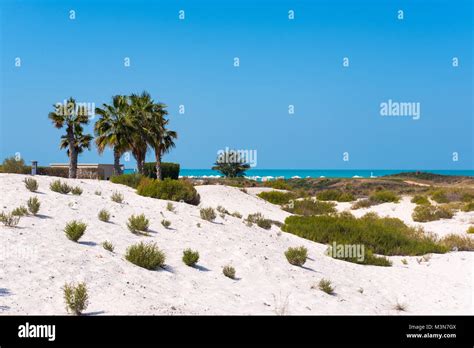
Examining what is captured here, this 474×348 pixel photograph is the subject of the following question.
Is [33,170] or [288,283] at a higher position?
[33,170]

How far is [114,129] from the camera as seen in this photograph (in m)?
41.4

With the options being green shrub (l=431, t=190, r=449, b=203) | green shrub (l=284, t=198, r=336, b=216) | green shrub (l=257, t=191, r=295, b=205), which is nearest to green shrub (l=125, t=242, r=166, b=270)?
green shrub (l=284, t=198, r=336, b=216)

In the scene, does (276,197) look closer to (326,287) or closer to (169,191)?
(169,191)

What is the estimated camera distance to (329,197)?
43.0m

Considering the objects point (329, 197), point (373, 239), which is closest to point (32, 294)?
point (373, 239)

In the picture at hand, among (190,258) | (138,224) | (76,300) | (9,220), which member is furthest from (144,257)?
(9,220)

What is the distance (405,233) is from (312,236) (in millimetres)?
4721

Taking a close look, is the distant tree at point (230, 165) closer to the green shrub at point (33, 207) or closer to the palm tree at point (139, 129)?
the palm tree at point (139, 129)

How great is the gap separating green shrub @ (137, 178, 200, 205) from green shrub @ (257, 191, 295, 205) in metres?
A: 15.1

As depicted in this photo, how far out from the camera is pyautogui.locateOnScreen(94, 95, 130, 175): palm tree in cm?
4103

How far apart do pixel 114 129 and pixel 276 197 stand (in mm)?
13840

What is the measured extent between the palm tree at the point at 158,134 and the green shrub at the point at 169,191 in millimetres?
16657
